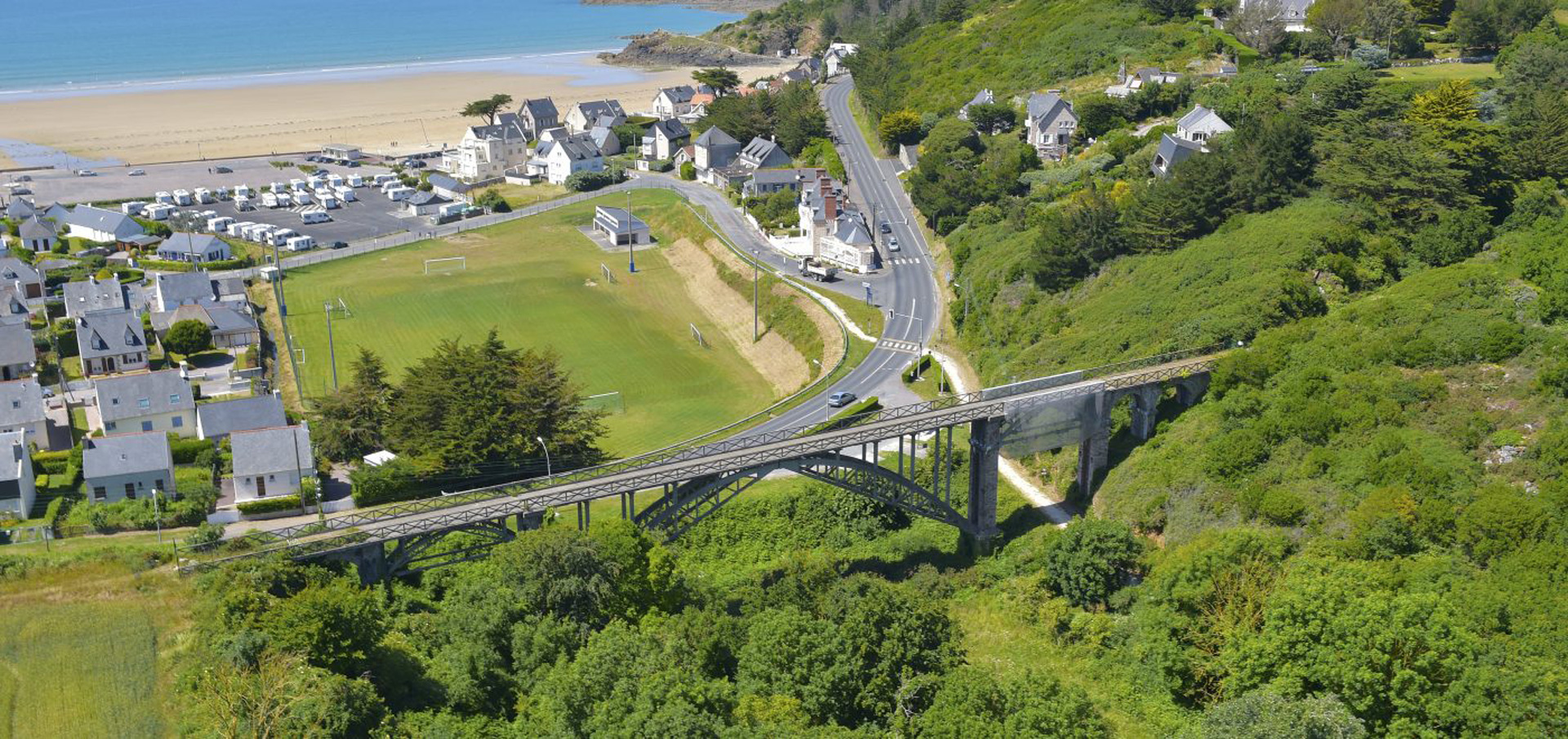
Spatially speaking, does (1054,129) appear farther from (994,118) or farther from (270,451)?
(270,451)

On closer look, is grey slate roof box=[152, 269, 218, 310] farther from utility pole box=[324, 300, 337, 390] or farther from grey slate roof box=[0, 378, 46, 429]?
grey slate roof box=[0, 378, 46, 429]

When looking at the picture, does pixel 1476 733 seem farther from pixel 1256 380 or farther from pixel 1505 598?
pixel 1256 380

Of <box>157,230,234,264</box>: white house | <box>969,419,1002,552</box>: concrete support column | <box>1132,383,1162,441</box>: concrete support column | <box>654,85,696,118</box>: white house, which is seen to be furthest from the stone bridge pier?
<box>654,85,696,118</box>: white house

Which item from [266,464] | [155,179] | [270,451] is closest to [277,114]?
[155,179]

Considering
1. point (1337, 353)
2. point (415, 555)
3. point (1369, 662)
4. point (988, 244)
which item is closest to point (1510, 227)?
point (1337, 353)

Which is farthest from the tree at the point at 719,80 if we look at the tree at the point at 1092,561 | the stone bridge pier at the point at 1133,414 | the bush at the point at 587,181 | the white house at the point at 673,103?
the tree at the point at 1092,561

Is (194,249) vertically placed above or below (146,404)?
above

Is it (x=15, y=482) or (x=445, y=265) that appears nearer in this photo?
(x=15, y=482)
